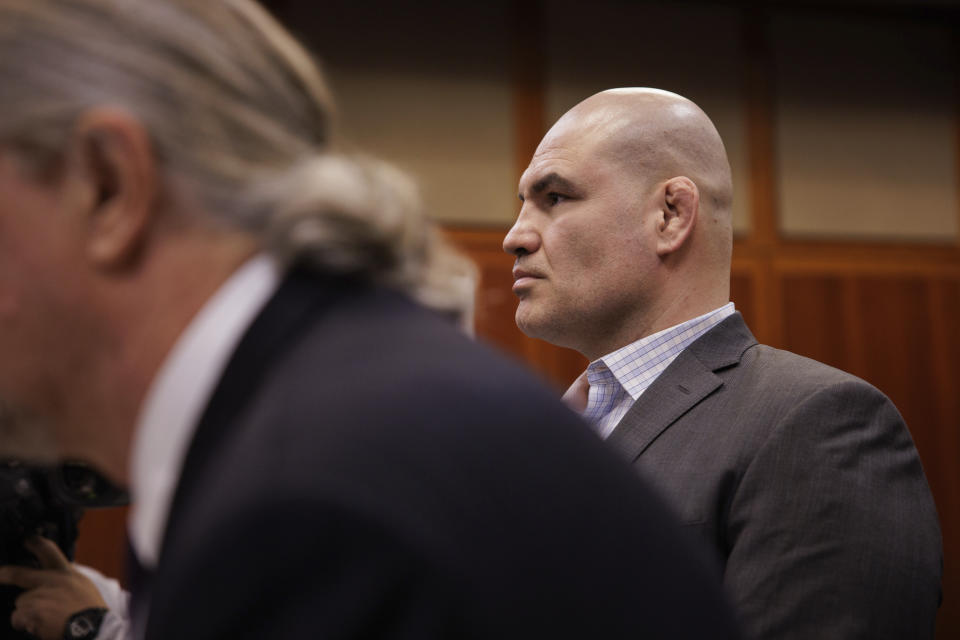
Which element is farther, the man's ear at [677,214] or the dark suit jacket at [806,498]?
the man's ear at [677,214]

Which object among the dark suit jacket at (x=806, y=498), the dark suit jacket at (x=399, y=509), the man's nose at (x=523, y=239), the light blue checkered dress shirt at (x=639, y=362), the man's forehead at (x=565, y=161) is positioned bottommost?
the dark suit jacket at (x=806, y=498)

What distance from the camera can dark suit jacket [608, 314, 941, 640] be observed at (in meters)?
1.31

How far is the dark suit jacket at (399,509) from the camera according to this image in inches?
19.8

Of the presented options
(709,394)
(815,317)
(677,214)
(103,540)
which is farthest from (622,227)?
(815,317)

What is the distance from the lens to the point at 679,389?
1.61m

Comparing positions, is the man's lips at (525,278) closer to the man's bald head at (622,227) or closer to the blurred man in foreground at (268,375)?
the man's bald head at (622,227)

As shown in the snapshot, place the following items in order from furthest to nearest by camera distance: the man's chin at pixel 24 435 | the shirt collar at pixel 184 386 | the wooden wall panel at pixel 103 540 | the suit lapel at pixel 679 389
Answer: the wooden wall panel at pixel 103 540, the suit lapel at pixel 679 389, the man's chin at pixel 24 435, the shirt collar at pixel 184 386

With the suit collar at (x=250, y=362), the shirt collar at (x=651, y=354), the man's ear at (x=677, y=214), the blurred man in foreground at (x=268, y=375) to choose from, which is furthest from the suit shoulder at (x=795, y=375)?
the suit collar at (x=250, y=362)

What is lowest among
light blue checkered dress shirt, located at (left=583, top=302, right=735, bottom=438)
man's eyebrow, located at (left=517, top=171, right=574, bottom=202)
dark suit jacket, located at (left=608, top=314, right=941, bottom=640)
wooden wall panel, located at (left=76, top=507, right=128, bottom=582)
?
wooden wall panel, located at (left=76, top=507, right=128, bottom=582)

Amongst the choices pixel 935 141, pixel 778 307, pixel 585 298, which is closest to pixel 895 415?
pixel 585 298

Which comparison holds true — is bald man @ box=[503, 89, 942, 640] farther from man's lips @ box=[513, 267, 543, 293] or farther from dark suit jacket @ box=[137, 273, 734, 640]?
dark suit jacket @ box=[137, 273, 734, 640]

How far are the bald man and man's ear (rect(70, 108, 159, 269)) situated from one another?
979 millimetres

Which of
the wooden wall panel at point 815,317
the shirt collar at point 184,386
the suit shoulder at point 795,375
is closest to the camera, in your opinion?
the shirt collar at point 184,386

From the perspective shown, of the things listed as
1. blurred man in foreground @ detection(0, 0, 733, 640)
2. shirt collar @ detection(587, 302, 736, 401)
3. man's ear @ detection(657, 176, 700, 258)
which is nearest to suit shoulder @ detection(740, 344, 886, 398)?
shirt collar @ detection(587, 302, 736, 401)
